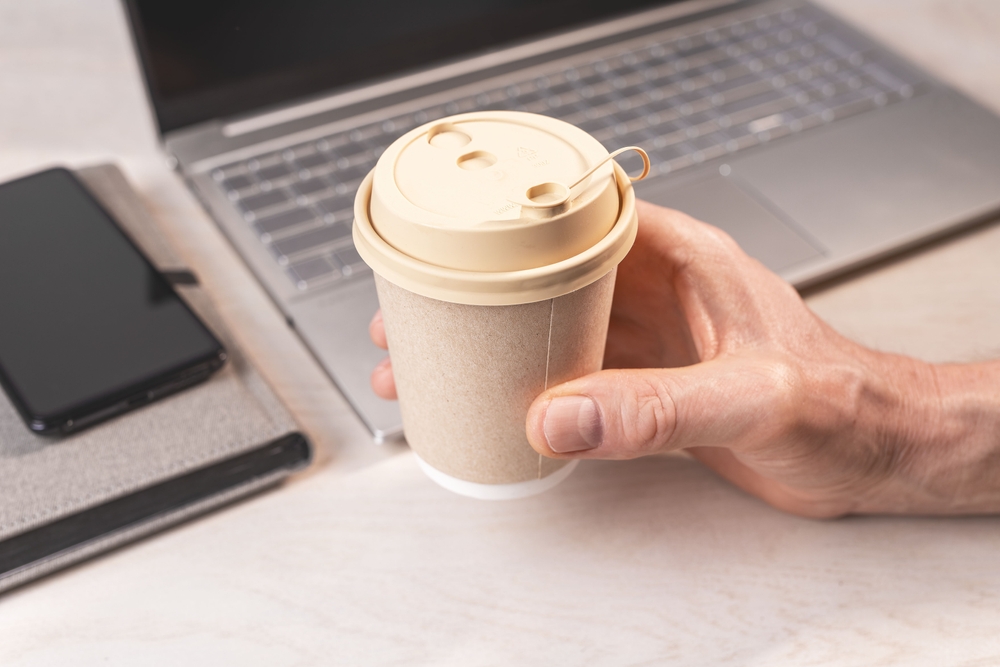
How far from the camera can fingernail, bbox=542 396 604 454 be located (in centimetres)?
44

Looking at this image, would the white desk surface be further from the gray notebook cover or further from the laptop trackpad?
the laptop trackpad

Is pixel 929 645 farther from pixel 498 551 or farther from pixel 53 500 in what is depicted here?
pixel 53 500

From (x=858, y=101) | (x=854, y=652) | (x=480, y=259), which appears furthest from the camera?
(x=858, y=101)

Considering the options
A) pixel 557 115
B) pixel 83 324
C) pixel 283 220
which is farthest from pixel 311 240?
pixel 557 115

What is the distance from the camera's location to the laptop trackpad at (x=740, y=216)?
754 mm

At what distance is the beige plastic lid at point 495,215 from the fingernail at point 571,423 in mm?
80

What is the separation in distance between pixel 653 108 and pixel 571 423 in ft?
1.94

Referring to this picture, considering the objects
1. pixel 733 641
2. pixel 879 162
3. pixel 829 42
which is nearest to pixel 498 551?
pixel 733 641

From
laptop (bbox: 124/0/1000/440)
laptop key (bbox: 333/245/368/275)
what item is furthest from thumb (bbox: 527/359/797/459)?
laptop key (bbox: 333/245/368/275)

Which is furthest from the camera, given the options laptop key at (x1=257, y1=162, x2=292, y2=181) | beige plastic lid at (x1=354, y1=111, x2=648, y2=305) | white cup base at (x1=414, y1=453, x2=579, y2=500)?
laptop key at (x1=257, y1=162, x2=292, y2=181)

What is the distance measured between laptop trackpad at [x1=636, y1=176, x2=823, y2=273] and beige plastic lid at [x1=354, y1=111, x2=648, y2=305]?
15.0 inches

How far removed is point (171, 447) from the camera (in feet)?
1.89

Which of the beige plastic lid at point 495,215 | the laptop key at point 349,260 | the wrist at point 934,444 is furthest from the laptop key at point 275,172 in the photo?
the wrist at point 934,444

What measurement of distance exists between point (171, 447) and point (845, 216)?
2.05 ft
